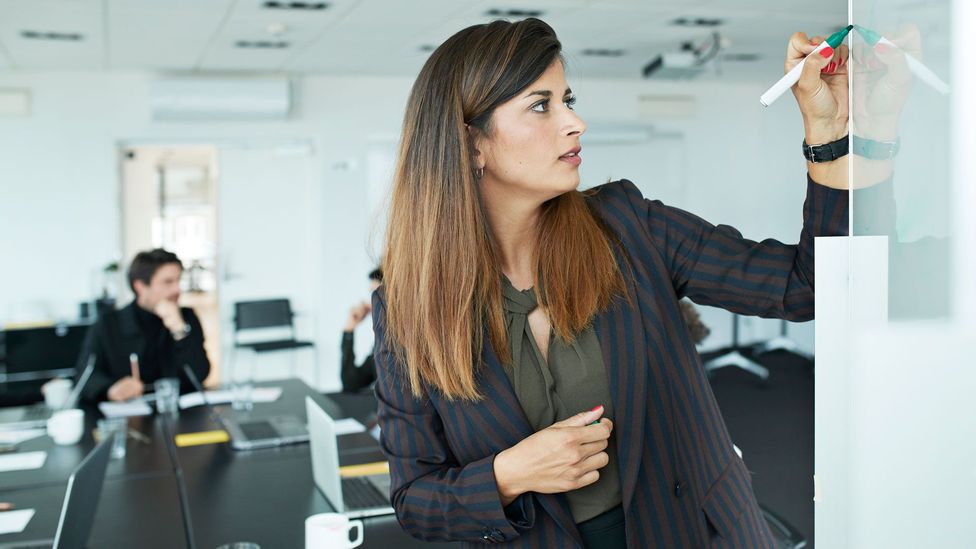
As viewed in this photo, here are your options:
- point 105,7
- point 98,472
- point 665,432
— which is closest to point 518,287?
point 665,432

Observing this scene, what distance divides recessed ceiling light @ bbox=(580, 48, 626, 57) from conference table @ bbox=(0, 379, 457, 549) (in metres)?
4.29

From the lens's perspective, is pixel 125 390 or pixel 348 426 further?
pixel 125 390

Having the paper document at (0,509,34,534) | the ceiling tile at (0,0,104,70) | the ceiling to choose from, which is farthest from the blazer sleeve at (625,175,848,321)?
the ceiling tile at (0,0,104,70)

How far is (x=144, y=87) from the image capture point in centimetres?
711

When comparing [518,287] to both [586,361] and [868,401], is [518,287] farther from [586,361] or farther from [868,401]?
[868,401]

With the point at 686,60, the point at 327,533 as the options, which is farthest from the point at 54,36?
the point at 327,533

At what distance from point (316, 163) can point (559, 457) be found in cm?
673

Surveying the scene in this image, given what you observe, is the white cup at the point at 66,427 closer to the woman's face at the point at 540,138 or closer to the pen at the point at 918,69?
the woman's face at the point at 540,138

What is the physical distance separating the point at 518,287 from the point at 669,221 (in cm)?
26

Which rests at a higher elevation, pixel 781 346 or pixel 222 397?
pixel 222 397

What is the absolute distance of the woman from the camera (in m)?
1.33

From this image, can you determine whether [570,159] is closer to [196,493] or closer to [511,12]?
[196,493]

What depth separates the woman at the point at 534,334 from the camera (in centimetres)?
133

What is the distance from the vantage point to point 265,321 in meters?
7.46
